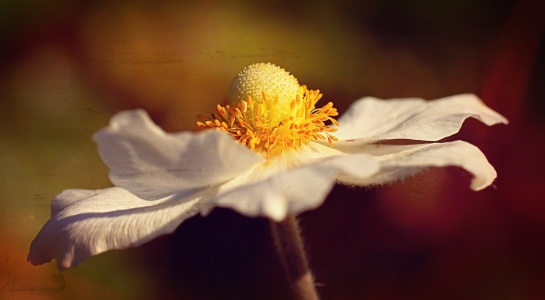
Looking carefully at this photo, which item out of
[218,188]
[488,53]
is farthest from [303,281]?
[488,53]

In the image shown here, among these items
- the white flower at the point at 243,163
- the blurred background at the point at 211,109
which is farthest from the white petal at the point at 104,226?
the blurred background at the point at 211,109

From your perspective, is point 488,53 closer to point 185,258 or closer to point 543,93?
point 543,93

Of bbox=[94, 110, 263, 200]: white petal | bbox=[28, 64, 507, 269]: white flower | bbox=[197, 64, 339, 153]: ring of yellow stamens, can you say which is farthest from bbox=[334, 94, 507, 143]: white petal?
bbox=[94, 110, 263, 200]: white petal

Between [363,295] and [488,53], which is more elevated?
[488,53]

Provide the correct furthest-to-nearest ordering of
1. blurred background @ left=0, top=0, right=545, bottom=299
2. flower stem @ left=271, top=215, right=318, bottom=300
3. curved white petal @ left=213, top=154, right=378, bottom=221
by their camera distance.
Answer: blurred background @ left=0, top=0, right=545, bottom=299 < flower stem @ left=271, top=215, right=318, bottom=300 < curved white petal @ left=213, top=154, right=378, bottom=221

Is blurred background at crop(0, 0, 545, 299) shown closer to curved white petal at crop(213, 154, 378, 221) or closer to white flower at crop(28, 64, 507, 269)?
white flower at crop(28, 64, 507, 269)

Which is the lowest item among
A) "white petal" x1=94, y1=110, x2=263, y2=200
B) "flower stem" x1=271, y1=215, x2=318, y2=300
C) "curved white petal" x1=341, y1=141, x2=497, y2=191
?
"flower stem" x1=271, y1=215, x2=318, y2=300

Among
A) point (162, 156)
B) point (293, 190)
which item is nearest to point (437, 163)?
point (293, 190)

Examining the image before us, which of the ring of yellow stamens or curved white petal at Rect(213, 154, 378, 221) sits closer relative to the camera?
A: curved white petal at Rect(213, 154, 378, 221)

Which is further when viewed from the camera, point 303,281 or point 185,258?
point 185,258
